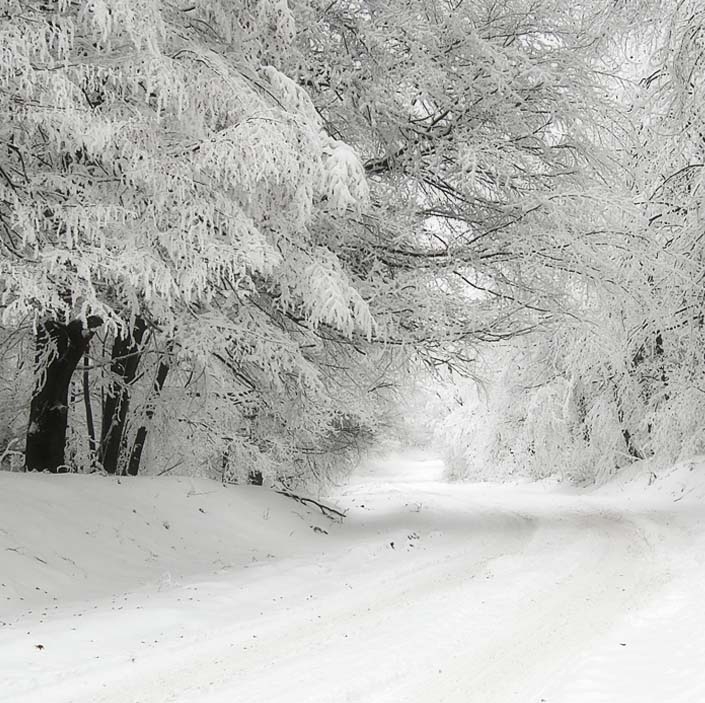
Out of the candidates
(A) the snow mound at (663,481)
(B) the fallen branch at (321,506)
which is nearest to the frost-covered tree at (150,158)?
(B) the fallen branch at (321,506)

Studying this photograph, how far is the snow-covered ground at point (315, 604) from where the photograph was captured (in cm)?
395

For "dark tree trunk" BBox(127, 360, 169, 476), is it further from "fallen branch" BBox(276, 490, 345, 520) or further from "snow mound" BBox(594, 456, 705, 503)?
"snow mound" BBox(594, 456, 705, 503)

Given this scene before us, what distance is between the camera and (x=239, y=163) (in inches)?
221

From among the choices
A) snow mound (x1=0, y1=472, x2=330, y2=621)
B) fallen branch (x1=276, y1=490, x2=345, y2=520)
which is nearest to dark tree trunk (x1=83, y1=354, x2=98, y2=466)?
snow mound (x1=0, y1=472, x2=330, y2=621)

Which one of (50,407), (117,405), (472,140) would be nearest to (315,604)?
(50,407)

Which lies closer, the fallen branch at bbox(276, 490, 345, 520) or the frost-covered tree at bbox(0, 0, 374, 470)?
the frost-covered tree at bbox(0, 0, 374, 470)

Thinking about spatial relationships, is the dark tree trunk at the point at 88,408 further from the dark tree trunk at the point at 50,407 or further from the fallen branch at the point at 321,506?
the fallen branch at the point at 321,506

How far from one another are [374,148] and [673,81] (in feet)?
10.7

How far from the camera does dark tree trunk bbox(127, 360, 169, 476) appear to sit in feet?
33.5

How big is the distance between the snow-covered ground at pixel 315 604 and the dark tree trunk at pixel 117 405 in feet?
4.84

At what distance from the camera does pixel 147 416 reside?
412 inches

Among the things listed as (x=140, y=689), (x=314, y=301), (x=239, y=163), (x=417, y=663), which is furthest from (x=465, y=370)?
(x=140, y=689)

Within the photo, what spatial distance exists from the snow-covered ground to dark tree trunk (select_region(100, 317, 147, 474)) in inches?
58.1

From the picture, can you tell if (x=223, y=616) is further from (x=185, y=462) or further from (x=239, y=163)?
(x=185, y=462)
